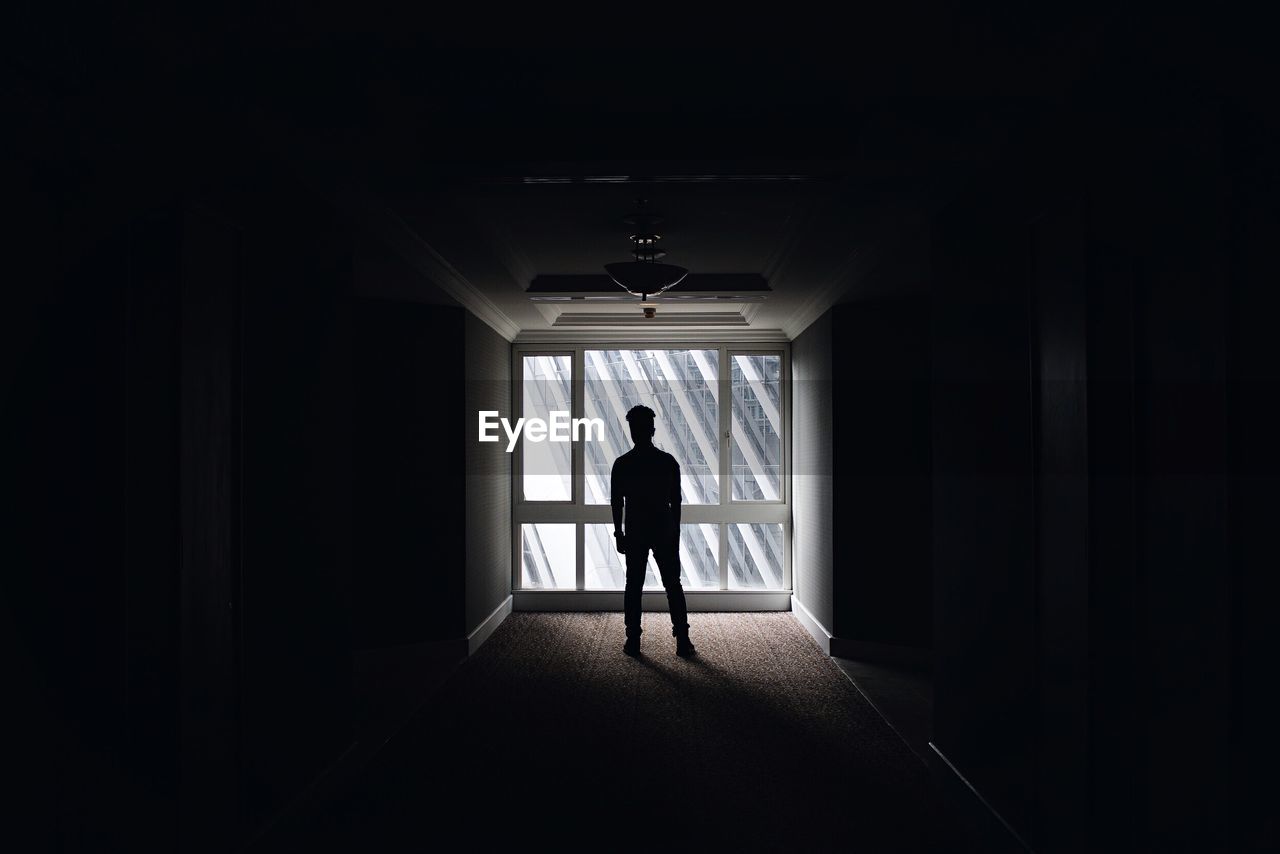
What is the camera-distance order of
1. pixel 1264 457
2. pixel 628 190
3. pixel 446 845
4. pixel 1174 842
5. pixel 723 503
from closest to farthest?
pixel 1264 457
pixel 1174 842
pixel 446 845
pixel 628 190
pixel 723 503

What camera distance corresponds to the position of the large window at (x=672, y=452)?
7.34m

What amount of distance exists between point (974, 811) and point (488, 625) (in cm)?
389

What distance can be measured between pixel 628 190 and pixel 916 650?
3569mm

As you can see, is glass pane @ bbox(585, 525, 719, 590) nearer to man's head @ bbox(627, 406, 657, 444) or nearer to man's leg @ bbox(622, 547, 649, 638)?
man's leg @ bbox(622, 547, 649, 638)

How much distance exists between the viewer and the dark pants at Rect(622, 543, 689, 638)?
5.60 m

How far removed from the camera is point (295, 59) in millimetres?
2342

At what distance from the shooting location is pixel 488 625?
612 cm

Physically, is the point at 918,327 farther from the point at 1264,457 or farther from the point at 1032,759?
the point at 1264,457

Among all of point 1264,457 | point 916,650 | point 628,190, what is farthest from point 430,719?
point 1264,457

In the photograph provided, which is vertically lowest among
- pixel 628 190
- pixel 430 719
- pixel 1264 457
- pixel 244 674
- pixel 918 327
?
pixel 430 719

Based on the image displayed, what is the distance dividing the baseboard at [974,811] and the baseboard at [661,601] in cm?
363

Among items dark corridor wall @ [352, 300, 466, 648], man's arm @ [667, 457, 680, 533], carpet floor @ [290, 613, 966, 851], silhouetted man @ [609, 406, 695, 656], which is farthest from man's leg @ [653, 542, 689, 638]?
dark corridor wall @ [352, 300, 466, 648]

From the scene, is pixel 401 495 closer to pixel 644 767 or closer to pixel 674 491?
pixel 674 491

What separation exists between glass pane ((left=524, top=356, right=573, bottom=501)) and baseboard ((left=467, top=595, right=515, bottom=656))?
38.7 inches
